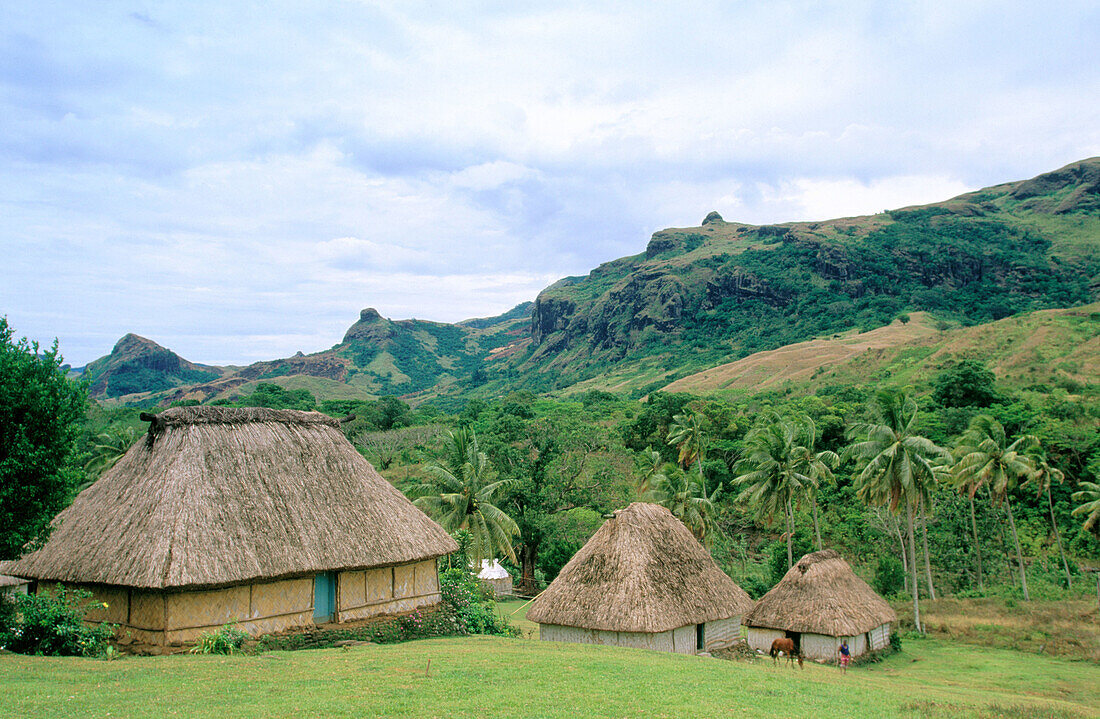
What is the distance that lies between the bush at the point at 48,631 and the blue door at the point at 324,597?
468 cm

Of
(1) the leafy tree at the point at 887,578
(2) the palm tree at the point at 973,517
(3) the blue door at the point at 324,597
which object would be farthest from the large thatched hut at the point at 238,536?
(2) the palm tree at the point at 973,517

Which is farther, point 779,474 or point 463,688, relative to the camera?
point 779,474

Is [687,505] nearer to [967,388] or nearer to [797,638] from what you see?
[797,638]

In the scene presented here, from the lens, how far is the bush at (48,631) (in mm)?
13789

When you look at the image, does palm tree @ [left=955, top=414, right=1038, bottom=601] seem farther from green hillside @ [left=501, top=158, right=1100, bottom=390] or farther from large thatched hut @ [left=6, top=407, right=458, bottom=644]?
green hillside @ [left=501, top=158, right=1100, bottom=390]

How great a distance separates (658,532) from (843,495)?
30350mm

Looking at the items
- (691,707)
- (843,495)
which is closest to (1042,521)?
(843,495)

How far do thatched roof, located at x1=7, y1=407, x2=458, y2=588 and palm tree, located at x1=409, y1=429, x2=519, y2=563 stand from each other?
1131 cm

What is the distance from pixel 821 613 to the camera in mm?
27359

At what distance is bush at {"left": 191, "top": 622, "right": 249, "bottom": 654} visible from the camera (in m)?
14.8

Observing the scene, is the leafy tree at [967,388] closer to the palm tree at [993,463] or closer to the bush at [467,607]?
the palm tree at [993,463]

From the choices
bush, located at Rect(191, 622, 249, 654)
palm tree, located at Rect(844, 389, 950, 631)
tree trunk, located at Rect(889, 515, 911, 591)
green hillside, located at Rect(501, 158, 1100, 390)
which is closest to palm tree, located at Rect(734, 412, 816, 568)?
palm tree, located at Rect(844, 389, 950, 631)

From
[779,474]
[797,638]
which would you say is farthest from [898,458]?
[797,638]

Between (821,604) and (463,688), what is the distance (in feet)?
68.9
